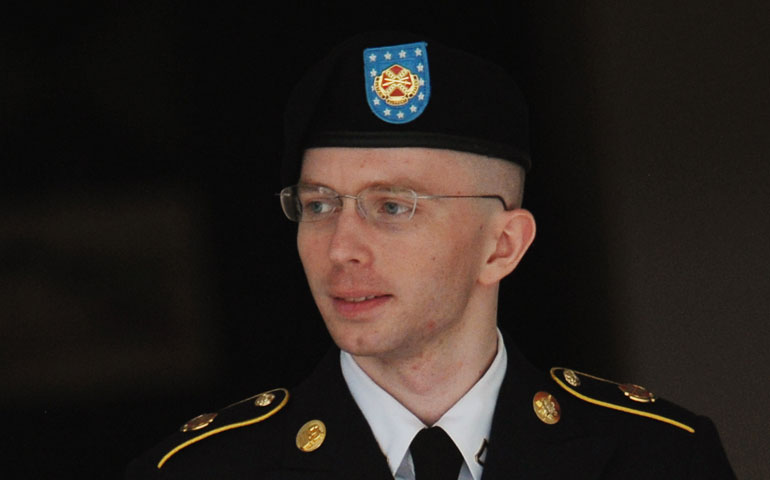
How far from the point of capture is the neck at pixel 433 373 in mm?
1952

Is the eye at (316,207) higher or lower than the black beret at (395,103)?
lower

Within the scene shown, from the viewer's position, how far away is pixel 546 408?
2.06 metres

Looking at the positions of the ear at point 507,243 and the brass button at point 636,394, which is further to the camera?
the brass button at point 636,394

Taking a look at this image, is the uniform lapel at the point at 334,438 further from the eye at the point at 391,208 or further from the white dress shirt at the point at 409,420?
the eye at the point at 391,208

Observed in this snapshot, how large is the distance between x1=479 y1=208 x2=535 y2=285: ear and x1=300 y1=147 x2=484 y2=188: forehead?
139 mm

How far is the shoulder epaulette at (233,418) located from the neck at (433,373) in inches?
7.9

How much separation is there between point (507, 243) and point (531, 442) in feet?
1.25

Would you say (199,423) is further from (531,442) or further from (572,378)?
(572,378)

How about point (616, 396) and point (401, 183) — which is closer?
point (401, 183)

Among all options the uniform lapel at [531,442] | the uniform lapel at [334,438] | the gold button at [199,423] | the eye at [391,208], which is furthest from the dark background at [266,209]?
the eye at [391,208]

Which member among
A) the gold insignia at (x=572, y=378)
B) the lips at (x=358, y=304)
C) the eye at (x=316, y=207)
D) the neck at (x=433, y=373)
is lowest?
the gold insignia at (x=572, y=378)

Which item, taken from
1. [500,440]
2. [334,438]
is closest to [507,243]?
[500,440]

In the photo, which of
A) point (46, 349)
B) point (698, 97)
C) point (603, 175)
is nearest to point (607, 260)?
point (603, 175)

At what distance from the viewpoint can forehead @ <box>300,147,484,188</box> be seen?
1.87 meters
